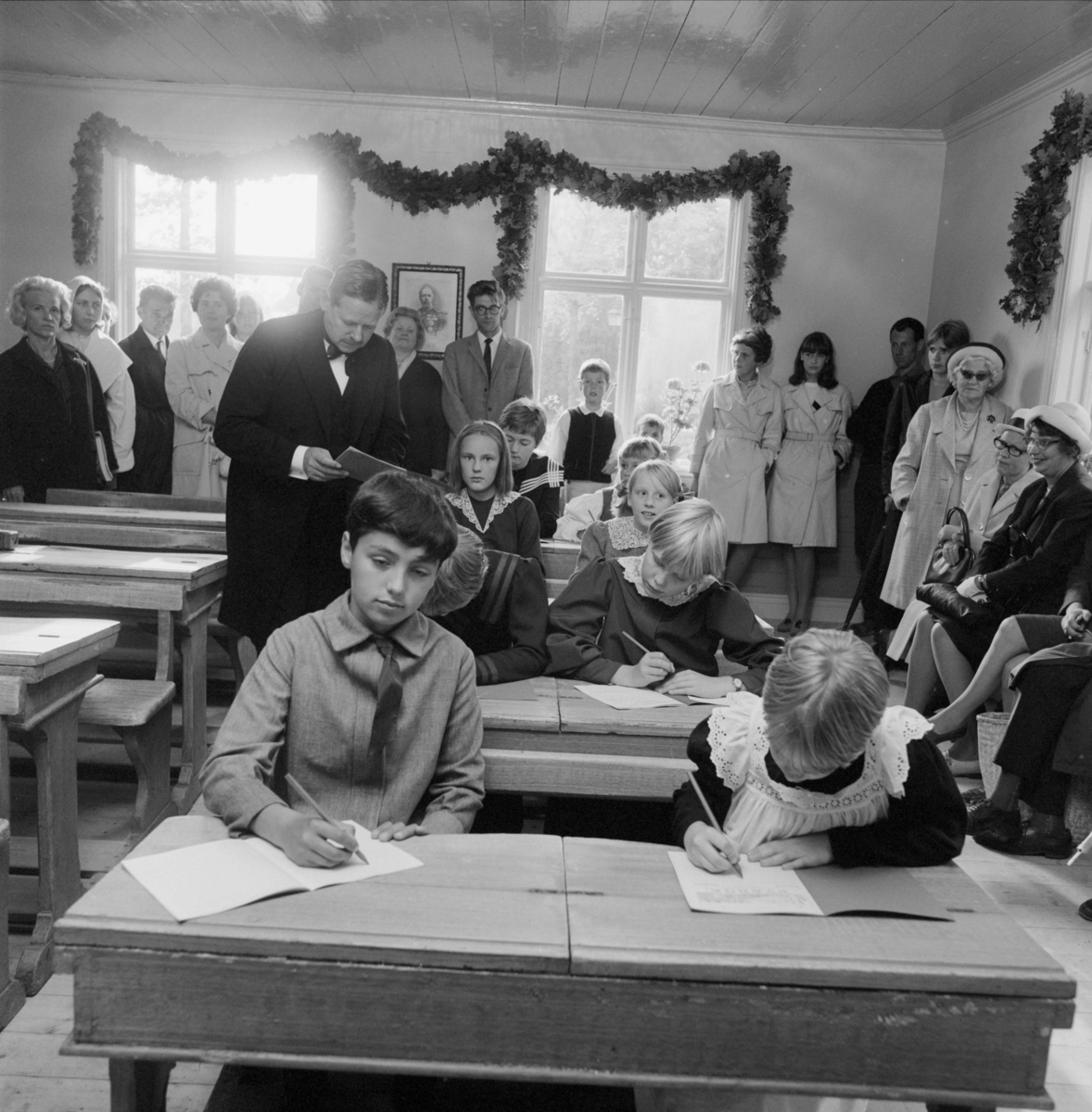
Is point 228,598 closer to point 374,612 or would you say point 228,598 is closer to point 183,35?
point 374,612

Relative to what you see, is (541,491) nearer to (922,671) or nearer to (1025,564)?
(922,671)

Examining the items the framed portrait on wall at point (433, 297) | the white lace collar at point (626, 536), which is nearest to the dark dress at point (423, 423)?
the framed portrait on wall at point (433, 297)

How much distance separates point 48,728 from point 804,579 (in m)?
5.20

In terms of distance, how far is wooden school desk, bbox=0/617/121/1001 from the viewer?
205 cm

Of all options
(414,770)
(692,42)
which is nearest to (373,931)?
(414,770)

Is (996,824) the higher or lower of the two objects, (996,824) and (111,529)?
the lower

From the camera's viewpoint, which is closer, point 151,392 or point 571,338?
point 151,392

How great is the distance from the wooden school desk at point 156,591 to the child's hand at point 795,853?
2183 mm

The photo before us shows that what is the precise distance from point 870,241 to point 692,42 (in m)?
2.11

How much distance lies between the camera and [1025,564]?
12.5 feet

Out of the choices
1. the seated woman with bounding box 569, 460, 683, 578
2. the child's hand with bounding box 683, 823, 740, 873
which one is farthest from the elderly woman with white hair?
the child's hand with bounding box 683, 823, 740, 873

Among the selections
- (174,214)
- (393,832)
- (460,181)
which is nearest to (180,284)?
(174,214)

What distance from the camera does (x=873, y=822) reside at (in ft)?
4.89

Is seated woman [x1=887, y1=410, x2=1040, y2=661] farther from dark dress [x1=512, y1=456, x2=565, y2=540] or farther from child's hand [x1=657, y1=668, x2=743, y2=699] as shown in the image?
child's hand [x1=657, y1=668, x2=743, y2=699]
